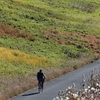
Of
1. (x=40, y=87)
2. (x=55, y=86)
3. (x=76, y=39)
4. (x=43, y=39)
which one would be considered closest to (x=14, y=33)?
(x=43, y=39)

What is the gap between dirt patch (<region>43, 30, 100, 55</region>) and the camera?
56.3m

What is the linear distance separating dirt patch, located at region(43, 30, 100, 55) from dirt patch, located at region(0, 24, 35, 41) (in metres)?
3.00

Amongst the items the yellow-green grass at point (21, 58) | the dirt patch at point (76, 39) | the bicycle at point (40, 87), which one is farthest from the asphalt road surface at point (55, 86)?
the dirt patch at point (76, 39)

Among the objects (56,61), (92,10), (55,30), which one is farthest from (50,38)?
(92,10)

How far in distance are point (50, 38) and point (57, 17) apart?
1966 cm

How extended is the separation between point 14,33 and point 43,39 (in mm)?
4116

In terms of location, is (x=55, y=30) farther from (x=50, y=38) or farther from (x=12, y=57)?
(x=12, y=57)

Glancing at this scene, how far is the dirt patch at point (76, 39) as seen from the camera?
5634cm

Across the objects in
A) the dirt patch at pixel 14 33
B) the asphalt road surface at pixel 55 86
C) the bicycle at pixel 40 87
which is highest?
the dirt patch at pixel 14 33

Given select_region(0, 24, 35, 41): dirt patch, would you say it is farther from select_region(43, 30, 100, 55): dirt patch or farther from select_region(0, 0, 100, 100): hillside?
select_region(43, 30, 100, 55): dirt patch

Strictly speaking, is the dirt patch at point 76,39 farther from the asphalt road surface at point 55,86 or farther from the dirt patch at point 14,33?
the asphalt road surface at point 55,86

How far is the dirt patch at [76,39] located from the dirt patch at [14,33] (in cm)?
300

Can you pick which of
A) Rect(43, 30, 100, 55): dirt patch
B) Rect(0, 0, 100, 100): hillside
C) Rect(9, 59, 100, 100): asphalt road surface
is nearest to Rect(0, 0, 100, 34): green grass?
Rect(0, 0, 100, 100): hillside

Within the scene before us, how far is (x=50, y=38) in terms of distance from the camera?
5797 centimetres
